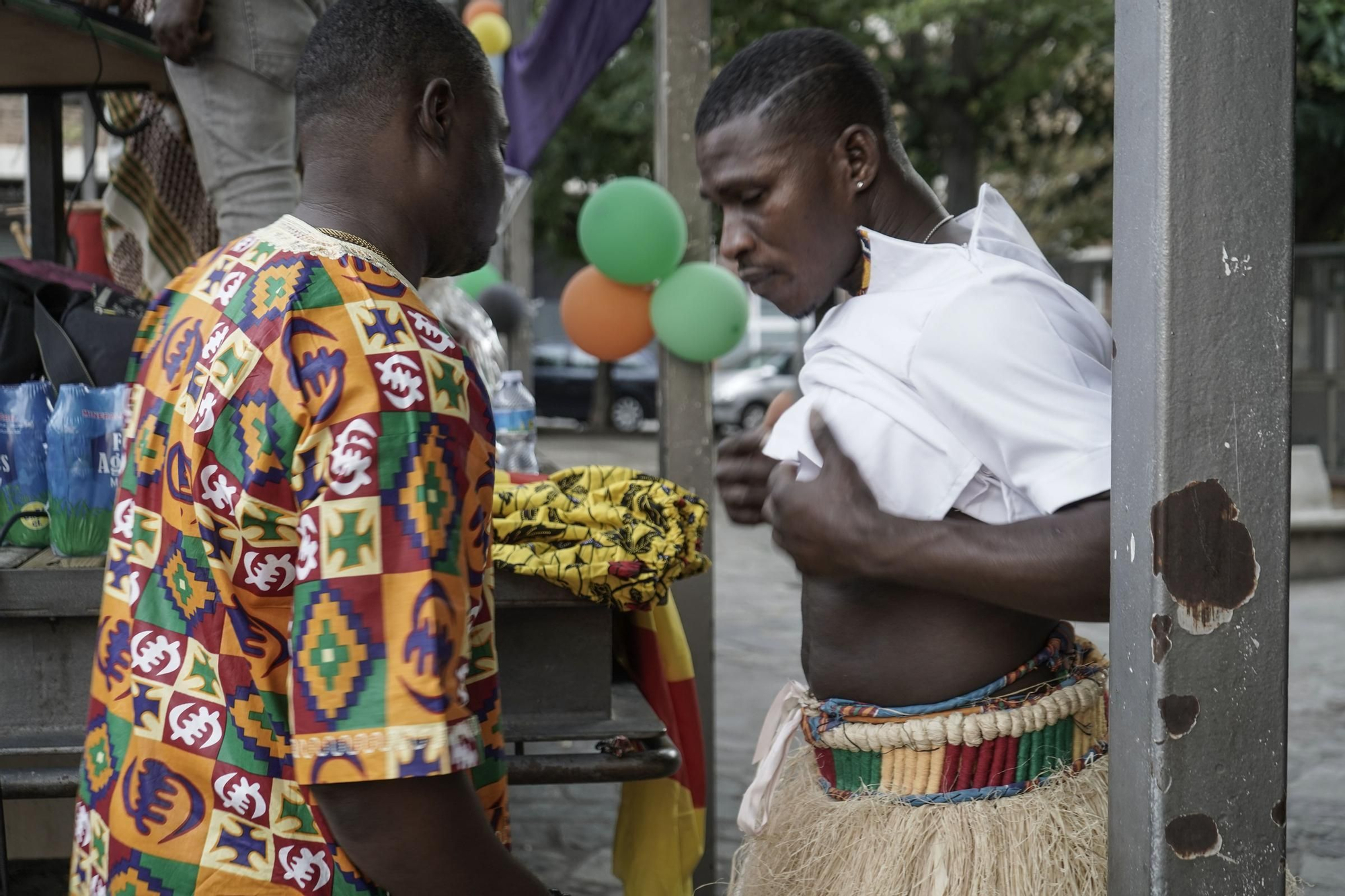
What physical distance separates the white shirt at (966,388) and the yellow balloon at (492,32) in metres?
5.31

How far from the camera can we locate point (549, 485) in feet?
8.55

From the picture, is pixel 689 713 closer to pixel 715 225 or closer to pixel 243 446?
pixel 243 446

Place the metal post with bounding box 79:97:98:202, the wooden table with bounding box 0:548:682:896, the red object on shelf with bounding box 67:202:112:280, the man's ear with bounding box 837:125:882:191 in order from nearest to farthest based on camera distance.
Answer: the man's ear with bounding box 837:125:882:191 < the wooden table with bounding box 0:548:682:896 < the metal post with bounding box 79:97:98:202 < the red object on shelf with bounding box 67:202:112:280

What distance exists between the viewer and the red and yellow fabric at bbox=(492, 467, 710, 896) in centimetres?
247

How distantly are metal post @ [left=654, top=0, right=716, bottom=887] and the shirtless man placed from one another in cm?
169

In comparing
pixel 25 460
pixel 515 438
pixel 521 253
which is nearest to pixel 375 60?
pixel 25 460

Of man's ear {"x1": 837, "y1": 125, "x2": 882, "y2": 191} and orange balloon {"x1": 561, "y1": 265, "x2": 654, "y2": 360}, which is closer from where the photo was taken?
man's ear {"x1": 837, "y1": 125, "x2": 882, "y2": 191}

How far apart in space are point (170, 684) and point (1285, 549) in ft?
3.82

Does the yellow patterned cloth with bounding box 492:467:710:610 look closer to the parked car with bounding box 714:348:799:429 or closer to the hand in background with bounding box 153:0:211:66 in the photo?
the hand in background with bounding box 153:0:211:66

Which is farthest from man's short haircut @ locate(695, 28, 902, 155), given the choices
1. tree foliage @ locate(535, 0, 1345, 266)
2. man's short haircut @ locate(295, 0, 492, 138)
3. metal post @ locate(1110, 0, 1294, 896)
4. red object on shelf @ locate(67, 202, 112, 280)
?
tree foliage @ locate(535, 0, 1345, 266)

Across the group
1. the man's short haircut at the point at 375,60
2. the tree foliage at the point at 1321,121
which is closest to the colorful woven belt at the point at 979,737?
the man's short haircut at the point at 375,60

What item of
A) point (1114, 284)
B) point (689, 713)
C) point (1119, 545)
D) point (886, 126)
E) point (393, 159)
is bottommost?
point (689, 713)

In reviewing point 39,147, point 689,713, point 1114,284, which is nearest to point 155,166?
point 39,147

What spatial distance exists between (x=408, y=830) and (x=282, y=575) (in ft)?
0.97
